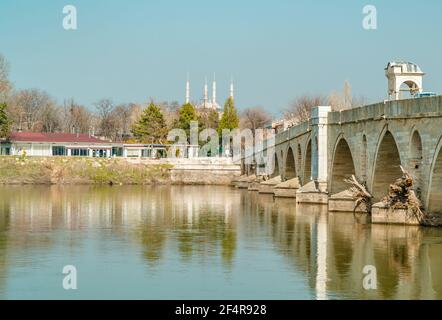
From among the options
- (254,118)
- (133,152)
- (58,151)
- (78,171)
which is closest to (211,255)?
(78,171)

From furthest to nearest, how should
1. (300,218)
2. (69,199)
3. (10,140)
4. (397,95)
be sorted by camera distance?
(10,140) < (69,199) < (397,95) < (300,218)

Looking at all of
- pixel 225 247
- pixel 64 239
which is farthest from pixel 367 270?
pixel 64 239

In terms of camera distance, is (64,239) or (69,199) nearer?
(64,239)

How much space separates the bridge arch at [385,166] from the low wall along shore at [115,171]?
50981mm

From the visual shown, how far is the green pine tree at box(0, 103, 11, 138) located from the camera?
97.2 meters

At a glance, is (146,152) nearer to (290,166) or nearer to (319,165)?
(290,166)

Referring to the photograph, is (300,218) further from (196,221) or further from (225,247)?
(225,247)

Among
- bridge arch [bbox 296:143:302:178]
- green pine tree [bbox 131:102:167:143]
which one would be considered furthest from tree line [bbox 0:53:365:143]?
bridge arch [bbox 296:143:302:178]

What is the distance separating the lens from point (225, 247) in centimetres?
3309

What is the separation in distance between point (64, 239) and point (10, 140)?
239 feet

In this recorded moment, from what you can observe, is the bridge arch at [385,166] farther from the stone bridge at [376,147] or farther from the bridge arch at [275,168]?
the bridge arch at [275,168]

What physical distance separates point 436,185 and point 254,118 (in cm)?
10798

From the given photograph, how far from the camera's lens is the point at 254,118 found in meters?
142

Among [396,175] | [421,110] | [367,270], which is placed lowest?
[367,270]
